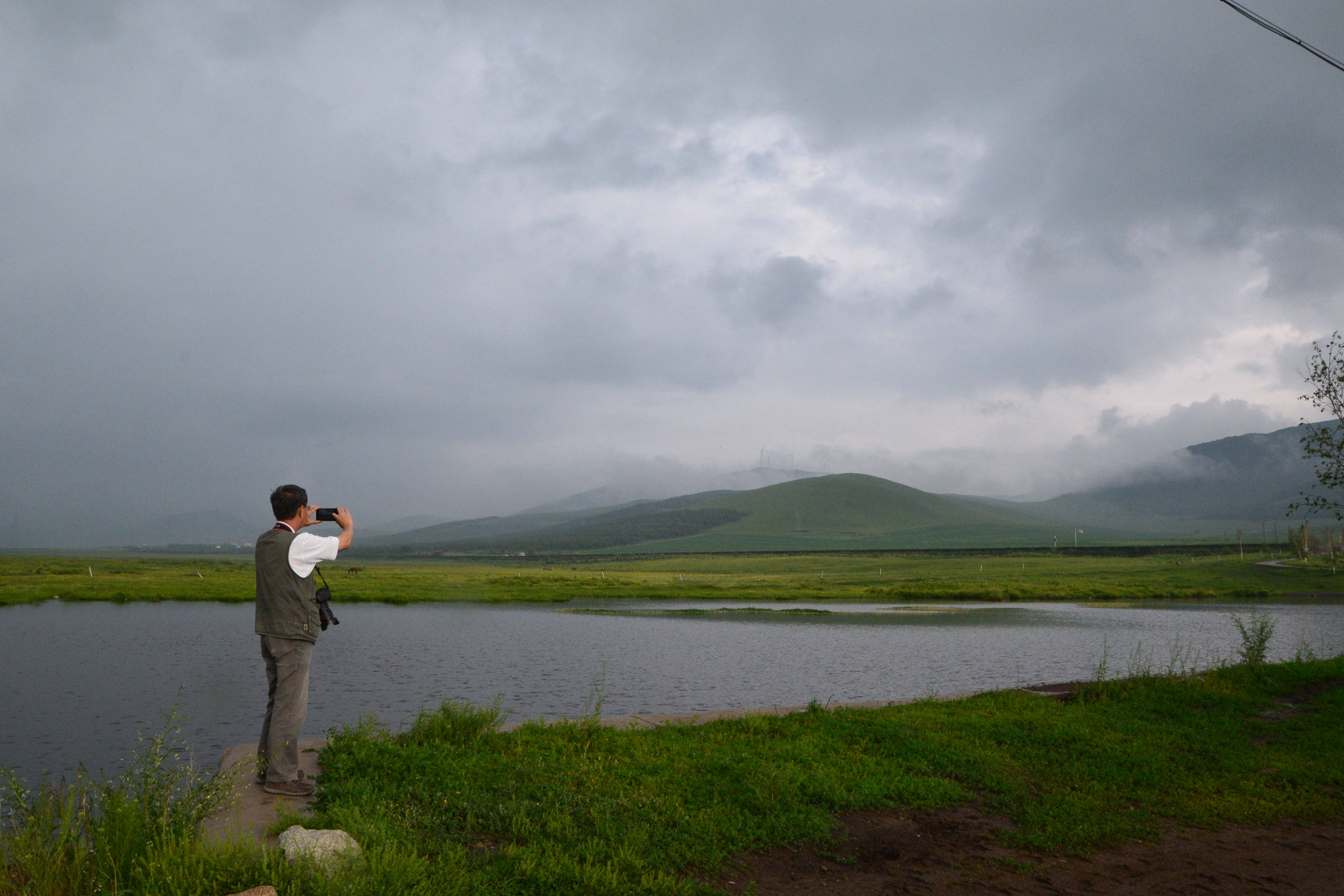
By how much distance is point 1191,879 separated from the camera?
24.0 feet

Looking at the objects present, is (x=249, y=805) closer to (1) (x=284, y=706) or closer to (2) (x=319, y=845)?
(1) (x=284, y=706)

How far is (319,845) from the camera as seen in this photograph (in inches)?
236

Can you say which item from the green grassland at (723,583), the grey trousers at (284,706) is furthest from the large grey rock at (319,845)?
the green grassland at (723,583)

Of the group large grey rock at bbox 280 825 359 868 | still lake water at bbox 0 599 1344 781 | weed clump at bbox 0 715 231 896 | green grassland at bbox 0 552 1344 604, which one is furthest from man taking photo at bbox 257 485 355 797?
green grassland at bbox 0 552 1344 604

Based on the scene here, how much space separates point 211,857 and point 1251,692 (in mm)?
18138

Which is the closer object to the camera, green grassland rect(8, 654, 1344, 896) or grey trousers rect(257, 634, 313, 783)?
green grassland rect(8, 654, 1344, 896)

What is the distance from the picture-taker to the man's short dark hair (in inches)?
337

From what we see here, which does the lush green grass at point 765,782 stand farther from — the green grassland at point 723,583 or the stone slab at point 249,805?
the green grassland at point 723,583

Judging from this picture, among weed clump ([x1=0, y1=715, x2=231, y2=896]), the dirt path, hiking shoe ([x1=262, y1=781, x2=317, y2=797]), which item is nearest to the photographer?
weed clump ([x1=0, y1=715, x2=231, y2=896])

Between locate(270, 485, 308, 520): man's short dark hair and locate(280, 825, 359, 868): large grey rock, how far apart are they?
3335 mm

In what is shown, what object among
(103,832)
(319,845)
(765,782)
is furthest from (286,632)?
(765,782)

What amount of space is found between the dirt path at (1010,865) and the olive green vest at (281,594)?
16.0ft

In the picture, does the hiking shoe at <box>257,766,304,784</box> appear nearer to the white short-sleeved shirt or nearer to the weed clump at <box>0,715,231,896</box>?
the weed clump at <box>0,715,231,896</box>

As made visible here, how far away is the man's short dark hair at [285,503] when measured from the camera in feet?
28.1
